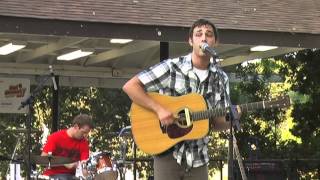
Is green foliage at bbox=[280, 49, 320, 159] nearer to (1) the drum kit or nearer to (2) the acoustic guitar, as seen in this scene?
(1) the drum kit

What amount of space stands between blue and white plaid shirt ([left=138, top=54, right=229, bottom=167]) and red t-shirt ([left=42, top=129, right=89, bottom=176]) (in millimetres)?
4760

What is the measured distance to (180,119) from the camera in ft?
14.9

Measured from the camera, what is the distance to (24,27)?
26.4ft

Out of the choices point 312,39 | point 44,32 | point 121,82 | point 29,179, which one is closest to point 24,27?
point 44,32

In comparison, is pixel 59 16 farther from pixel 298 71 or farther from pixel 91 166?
pixel 298 71

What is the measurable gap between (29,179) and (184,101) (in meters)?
4.13

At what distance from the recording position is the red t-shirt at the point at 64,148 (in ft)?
29.8

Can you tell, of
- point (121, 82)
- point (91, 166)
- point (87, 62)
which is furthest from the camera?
point (121, 82)

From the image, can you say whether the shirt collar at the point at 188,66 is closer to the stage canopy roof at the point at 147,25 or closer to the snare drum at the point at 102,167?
the stage canopy roof at the point at 147,25

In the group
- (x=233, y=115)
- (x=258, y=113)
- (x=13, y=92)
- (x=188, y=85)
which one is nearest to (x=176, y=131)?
(x=188, y=85)

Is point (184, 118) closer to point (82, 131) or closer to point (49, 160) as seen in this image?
point (49, 160)

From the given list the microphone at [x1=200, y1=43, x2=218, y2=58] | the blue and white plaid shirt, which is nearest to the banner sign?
the blue and white plaid shirt

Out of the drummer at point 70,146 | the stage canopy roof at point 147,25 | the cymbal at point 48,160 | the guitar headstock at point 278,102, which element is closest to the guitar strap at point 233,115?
the guitar headstock at point 278,102

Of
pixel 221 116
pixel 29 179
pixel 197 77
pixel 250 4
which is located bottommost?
pixel 29 179
